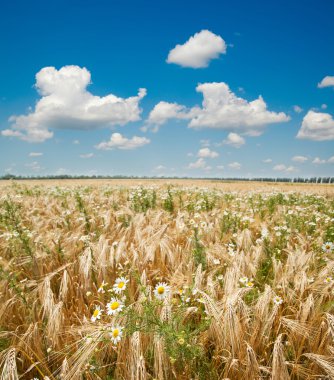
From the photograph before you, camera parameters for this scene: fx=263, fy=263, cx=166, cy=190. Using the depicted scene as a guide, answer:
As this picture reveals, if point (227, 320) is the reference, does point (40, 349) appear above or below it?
below

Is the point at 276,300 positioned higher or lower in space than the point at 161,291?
lower

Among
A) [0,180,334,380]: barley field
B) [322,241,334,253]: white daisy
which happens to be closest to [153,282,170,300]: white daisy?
[0,180,334,380]: barley field

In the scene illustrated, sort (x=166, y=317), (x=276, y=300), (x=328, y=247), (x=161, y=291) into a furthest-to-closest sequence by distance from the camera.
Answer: (x=328, y=247)
(x=276, y=300)
(x=161, y=291)
(x=166, y=317)

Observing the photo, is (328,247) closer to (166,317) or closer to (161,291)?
(161,291)

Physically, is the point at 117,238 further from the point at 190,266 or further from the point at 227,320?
the point at 227,320

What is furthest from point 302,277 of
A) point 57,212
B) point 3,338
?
point 57,212

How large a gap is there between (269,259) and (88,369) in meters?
2.49

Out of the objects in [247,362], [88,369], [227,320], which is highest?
[227,320]

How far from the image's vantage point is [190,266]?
298 cm

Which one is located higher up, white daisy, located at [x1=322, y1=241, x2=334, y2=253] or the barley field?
white daisy, located at [x1=322, y1=241, x2=334, y2=253]

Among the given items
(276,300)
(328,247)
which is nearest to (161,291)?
(276,300)

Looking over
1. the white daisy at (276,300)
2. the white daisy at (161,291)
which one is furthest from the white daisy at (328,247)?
the white daisy at (161,291)

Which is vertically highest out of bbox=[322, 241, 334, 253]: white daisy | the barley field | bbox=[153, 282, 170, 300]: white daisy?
bbox=[322, 241, 334, 253]: white daisy

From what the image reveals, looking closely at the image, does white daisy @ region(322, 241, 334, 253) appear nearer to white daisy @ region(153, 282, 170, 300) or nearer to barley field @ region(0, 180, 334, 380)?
barley field @ region(0, 180, 334, 380)
